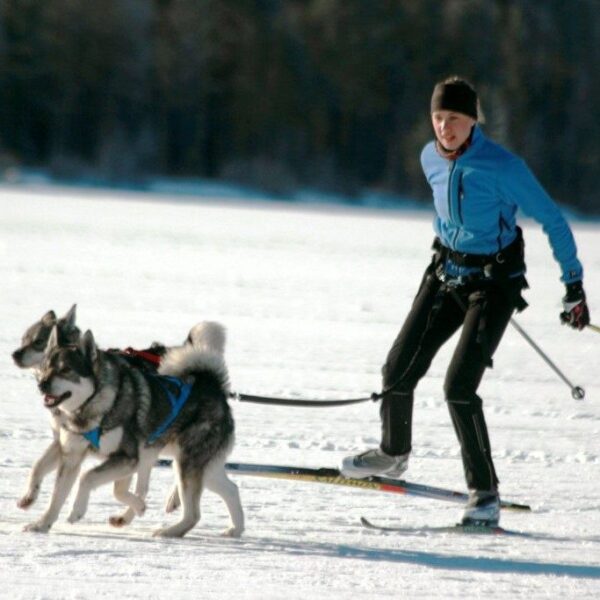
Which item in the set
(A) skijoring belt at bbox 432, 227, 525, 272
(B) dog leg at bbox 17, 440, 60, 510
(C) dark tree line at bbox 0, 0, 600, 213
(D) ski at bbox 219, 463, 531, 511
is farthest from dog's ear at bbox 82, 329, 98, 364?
(C) dark tree line at bbox 0, 0, 600, 213

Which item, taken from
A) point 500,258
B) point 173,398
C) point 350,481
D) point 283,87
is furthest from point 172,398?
point 283,87

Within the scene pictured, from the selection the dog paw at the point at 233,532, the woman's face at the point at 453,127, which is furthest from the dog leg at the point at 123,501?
the woman's face at the point at 453,127

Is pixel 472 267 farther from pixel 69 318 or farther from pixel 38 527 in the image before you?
pixel 38 527

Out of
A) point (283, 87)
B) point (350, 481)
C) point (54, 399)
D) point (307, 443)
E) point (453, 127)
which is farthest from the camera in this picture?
point (283, 87)

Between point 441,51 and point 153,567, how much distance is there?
61.6 m

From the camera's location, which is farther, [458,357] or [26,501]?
[458,357]

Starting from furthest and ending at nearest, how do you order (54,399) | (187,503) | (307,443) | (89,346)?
(307,443), (187,503), (89,346), (54,399)

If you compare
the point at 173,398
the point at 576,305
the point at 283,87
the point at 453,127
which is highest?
the point at 283,87

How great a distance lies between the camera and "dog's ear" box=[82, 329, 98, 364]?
4.92 m

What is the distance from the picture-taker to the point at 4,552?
4.57 meters

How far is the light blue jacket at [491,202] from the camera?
5.05 meters

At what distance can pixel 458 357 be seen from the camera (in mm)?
5227

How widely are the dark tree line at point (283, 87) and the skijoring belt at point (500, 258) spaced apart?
4246 cm

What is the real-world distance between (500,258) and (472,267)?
0.12 meters
